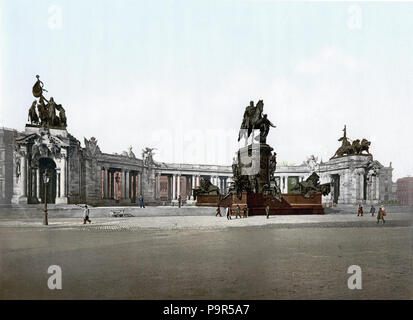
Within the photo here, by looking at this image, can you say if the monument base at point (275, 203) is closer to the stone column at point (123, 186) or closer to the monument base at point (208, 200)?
the monument base at point (208, 200)

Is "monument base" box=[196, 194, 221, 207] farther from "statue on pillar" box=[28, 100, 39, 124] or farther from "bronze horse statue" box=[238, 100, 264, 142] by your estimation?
"statue on pillar" box=[28, 100, 39, 124]

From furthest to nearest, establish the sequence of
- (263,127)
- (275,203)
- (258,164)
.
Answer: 1. (263,127)
2. (258,164)
3. (275,203)

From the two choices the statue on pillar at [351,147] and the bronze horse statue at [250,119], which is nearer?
the bronze horse statue at [250,119]

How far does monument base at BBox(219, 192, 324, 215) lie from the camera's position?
1336 inches

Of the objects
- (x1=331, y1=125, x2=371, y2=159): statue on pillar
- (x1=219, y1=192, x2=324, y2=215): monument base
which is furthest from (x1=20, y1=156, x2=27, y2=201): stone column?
(x1=331, y1=125, x2=371, y2=159): statue on pillar

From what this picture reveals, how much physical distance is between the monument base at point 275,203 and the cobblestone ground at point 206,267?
1687cm

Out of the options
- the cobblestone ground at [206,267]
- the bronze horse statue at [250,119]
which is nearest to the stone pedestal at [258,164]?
the bronze horse statue at [250,119]

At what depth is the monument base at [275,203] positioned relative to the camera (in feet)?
111

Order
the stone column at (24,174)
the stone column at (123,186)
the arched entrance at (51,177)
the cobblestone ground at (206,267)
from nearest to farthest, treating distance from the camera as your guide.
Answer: the cobblestone ground at (206,267)
the stone column at (24,174)
the arched entrance at (51,177)
the stone column at (123,186)

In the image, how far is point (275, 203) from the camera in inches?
1430

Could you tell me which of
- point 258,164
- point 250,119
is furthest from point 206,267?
point 250,119

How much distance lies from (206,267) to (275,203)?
1047 inches

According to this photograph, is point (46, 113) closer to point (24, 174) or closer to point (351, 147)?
point (24, 174)

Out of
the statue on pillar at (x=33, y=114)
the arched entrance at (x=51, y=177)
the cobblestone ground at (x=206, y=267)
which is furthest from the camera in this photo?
the arched entrance at (x=51, y=177)
